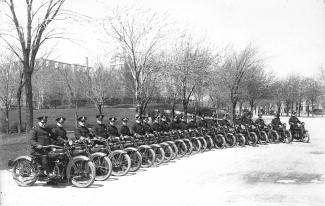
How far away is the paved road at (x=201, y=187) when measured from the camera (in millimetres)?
7043

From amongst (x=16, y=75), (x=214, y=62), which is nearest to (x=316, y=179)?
(x=214, y=62)

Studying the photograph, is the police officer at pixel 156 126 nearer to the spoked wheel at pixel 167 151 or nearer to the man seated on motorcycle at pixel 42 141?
the spoked wheel at pixel 167 151

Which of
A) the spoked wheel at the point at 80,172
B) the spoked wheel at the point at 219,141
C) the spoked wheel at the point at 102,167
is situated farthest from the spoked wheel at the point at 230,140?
the spoked wheel at the point at 80,172

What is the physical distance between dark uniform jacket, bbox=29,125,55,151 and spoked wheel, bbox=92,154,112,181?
1045 millimetres

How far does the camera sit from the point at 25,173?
8.52m

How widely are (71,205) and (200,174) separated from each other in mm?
3829

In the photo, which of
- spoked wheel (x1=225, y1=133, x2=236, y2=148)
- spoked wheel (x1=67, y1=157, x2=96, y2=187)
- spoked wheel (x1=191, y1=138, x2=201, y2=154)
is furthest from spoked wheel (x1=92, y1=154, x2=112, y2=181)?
spoked wheel (x1=225, y1=133, x2=236, y2=148)

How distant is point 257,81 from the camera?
3156cm

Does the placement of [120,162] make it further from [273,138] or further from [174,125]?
[273,138]

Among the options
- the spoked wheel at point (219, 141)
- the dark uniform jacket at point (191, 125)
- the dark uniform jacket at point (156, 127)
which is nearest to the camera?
the dark uniform jacket at point (156, 127)

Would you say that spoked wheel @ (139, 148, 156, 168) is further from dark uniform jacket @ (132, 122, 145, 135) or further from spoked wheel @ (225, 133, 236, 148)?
spoked wheel @ (225, 133, 236, 148)

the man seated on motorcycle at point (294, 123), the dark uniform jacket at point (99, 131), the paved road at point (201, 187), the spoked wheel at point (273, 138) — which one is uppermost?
the dark uniform jacket at point (99, 131)

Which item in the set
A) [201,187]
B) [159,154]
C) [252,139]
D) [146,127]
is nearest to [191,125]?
[252,139]

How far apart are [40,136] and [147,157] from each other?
132 inches
